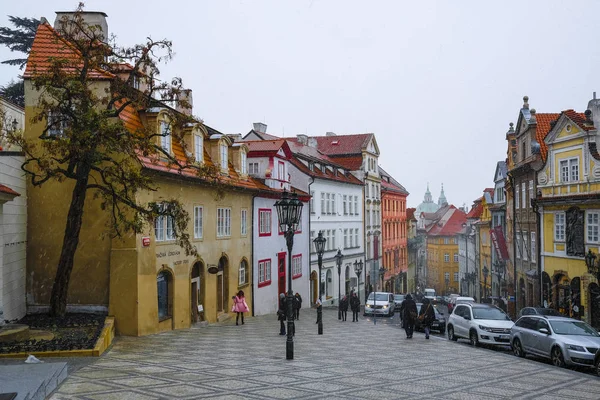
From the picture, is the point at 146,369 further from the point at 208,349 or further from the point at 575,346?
the point at 575,346

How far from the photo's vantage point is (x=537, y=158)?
38.7 meters

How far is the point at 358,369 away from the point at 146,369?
489 centimetres

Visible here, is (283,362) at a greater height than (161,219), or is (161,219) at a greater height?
(161,219)

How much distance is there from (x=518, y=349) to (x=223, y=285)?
14213 mm

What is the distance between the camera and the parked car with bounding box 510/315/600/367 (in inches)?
671

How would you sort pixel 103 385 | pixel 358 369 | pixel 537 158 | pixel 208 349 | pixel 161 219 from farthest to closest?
pixel 537 158
pixel 161 219
pixel 208 349
pixel 358 369
pixel 103 385

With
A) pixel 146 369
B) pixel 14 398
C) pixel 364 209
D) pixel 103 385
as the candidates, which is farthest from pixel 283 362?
pixel 364 209

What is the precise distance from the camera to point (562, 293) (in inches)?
1371

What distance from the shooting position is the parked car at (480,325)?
21.6m

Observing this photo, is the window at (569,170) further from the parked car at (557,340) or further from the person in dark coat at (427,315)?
the parked car at (557,340)

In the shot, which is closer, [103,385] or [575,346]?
[103,385]

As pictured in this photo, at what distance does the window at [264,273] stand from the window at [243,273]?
180 centimetres

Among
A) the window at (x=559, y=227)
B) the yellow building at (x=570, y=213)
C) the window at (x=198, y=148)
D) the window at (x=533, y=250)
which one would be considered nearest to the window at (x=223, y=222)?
the window at (x=198, y=148)

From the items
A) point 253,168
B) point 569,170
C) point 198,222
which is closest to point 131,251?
point 198,222
